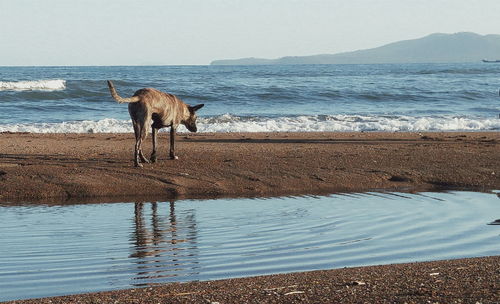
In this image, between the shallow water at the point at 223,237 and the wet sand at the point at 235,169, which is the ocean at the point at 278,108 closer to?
the wet sand at the point at 235,169

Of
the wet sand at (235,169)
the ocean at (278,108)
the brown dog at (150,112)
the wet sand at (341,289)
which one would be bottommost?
the ocean at (278,108)

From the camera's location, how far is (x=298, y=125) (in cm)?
2509

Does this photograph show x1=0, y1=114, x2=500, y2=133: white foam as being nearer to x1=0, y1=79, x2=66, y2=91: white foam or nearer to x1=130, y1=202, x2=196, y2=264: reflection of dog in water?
x1=130, y1=202, x2=196, y2=264: reflection of dog in water

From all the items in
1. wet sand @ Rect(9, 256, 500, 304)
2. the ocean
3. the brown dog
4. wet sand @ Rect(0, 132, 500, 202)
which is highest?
the brown dog

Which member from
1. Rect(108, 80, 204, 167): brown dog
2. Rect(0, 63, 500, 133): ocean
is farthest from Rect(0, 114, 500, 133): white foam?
Rect(108, 80, 204, 167): brown dog

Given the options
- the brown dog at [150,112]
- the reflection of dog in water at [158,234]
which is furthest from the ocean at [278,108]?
the reflection of dog in water at [158,234]

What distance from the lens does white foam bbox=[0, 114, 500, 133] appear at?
23.5m

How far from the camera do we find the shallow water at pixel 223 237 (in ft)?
24.8

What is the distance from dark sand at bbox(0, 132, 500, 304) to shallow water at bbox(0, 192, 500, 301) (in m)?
0.62

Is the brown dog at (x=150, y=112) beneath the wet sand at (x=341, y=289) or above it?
above

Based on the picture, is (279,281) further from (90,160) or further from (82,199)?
(90,160)

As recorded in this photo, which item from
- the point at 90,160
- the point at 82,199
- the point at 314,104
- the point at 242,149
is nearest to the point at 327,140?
the point at 242,149

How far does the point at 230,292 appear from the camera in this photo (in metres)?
6.45

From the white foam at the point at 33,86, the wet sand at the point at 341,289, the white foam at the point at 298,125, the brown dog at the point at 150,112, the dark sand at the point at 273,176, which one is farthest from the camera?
the white foam at the point at 33,86
